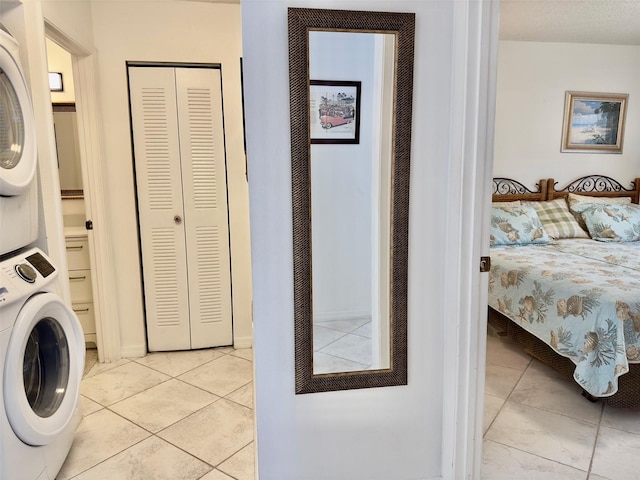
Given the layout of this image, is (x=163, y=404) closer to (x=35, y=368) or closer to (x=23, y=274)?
(x=35, y=368)

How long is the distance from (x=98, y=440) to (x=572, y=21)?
4317mm

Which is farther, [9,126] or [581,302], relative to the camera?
[581,302]

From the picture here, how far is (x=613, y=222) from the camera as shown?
3707mm

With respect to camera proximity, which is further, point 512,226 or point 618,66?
point 618,66

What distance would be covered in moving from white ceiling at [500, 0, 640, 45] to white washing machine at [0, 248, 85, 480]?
3330 millimetres

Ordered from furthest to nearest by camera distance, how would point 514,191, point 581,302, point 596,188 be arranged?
point 596,188, point 514,191, point 581,302

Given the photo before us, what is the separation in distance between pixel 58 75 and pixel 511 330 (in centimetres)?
374

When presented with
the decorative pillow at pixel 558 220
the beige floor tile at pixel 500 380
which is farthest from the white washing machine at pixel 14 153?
the decorative pillow at pixel 558 220

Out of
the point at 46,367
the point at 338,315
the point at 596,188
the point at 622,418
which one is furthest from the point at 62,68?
the point at 596,188

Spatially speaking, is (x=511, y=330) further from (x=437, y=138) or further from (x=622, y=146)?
(x=622, y=146)

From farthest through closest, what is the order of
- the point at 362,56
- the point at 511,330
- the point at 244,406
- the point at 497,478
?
the point at 511,330, the point at 244,406, the point at 497,478, the point at 362,56

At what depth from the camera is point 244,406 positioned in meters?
2.39

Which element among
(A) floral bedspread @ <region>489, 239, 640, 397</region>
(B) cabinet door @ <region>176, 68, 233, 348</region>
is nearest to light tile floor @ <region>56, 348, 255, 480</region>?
(B) cabinet door @ <region>176, 68, 233, 348</region>

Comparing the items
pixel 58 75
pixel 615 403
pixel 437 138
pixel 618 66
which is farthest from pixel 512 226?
pixel 58 75
